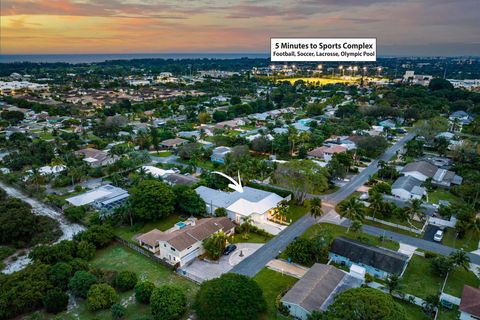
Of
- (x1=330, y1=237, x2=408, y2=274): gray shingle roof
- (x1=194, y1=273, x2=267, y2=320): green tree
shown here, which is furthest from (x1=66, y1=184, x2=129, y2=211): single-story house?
(x1=330, y1=237, x2=408, y2=274): gray shingle roof

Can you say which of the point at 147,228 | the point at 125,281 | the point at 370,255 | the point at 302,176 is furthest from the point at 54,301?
the point at 302,176

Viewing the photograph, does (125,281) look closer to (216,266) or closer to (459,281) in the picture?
(216,266)

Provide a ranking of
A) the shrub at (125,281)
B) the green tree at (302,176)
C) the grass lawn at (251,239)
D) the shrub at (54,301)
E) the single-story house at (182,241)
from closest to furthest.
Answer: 1. the shrub at (54,301)
2. the shrub at (125,281)
3. the single-story house at (182,241)
4. the grass lawn at (251,239)
5. the green tree at (302,176)

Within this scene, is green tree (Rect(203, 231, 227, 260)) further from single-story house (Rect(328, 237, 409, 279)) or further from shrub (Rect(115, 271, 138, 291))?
single-story house (Rect(328, 237, 409, 279))

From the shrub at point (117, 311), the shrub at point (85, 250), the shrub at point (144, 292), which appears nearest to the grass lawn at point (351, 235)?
the shrub at point (144, 292)

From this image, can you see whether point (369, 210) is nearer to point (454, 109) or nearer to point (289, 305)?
point (289, 305)

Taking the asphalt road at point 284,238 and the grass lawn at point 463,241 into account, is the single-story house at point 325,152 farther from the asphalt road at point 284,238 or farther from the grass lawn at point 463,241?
the grass lawn at point 463,241

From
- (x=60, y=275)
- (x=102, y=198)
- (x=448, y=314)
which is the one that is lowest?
(x=448, y=314)
